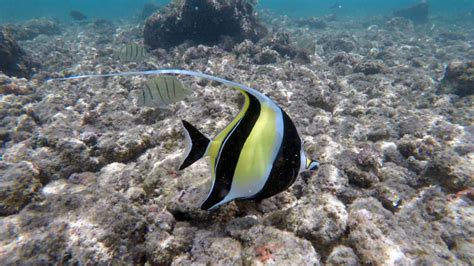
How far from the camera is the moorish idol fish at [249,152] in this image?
130cm

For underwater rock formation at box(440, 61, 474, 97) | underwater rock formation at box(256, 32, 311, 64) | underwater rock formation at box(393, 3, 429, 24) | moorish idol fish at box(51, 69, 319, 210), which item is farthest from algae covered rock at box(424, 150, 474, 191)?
underwater rock formation at box(393, 3, 429, 24)

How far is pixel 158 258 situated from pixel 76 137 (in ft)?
8.36

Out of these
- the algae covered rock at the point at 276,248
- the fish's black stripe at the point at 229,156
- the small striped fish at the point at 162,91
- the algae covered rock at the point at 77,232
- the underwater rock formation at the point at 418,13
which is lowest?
the algae covered rock at the point at 77,232

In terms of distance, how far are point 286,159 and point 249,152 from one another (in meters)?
0.19

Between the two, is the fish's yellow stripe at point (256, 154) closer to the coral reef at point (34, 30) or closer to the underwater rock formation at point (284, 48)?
the underwater rock formation at point (284, 48)

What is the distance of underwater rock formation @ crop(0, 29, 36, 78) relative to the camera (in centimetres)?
776

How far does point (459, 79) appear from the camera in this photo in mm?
6750

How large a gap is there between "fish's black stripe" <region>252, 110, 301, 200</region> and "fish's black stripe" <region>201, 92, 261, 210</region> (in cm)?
17

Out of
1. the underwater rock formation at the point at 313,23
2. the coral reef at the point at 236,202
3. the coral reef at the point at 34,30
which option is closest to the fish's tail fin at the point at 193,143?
the coral reef at the point at 236,202

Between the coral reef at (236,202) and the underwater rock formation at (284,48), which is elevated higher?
the underwater rock formation at (284,48)

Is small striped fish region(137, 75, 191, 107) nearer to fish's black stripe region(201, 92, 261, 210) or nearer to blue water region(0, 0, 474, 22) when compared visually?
fish's black stripe region(201, 92, 261, 210)

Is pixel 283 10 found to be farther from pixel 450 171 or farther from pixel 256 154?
pixel 256 154

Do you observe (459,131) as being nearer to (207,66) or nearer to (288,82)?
(288,82)

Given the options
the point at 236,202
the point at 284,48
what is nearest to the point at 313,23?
the point at 284,48
